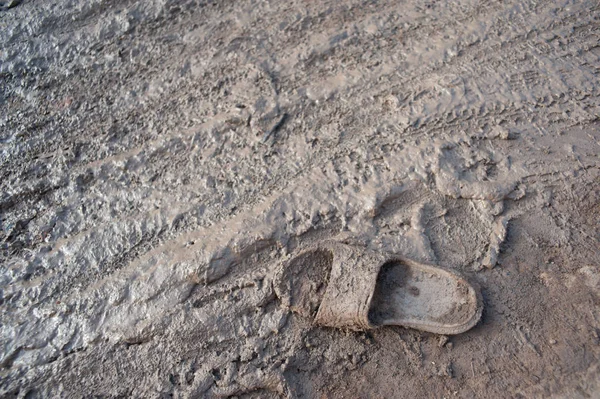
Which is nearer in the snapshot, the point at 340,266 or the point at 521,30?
the point at 340,266

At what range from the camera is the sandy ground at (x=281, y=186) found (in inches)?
67.9

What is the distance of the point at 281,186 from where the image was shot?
200cm

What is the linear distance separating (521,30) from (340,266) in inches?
63.4

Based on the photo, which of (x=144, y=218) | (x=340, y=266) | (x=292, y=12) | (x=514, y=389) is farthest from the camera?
(x=292, y=12)

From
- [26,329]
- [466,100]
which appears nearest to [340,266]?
[466,100]

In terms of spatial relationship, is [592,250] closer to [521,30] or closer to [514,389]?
[514,389]

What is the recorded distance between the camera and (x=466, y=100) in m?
2.14

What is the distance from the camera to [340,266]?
1.77 meters

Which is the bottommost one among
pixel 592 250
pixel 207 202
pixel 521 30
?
pixel 592 250

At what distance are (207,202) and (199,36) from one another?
40.8 inches

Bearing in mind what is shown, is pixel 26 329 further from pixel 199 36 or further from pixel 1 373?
pixel 199 36

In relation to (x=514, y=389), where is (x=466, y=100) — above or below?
above

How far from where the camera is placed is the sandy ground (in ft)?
5.66

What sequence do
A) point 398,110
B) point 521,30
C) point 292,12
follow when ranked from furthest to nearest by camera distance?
point 292,12 < point 521,30 < point 398,110
